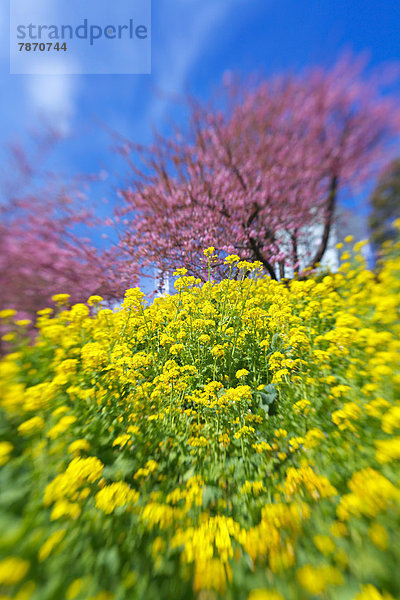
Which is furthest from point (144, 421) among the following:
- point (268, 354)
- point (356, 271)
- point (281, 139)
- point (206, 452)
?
point (281, 139)

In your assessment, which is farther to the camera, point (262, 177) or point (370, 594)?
point (262, 177)

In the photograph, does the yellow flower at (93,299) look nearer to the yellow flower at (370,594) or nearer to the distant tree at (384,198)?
the yellow flower at (370,594)

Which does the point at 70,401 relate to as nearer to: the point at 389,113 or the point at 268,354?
the point at 268,354

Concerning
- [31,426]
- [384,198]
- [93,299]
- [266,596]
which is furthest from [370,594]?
[384,198]

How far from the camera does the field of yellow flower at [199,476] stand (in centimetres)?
88

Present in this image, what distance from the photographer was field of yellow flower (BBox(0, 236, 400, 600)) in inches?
34.7

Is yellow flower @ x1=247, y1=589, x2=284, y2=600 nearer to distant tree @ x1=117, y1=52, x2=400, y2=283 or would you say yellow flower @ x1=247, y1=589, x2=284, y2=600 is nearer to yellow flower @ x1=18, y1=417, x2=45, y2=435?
yellow flower @ x1=18, y1=417, x2=45, y2=435

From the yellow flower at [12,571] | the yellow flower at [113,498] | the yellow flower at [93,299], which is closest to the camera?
the yellow flower at [12,571]

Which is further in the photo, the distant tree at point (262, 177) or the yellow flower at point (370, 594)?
the distant tree at point (262, 177)

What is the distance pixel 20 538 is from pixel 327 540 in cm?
117

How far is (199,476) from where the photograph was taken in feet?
5.33

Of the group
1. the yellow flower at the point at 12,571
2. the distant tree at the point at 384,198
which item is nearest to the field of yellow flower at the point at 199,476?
the yellow flower at the point at 12,571

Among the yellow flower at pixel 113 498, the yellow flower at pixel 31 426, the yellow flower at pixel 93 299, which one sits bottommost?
the yellow flower at pixel 113 498

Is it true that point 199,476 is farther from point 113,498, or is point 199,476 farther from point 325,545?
point 325,545
